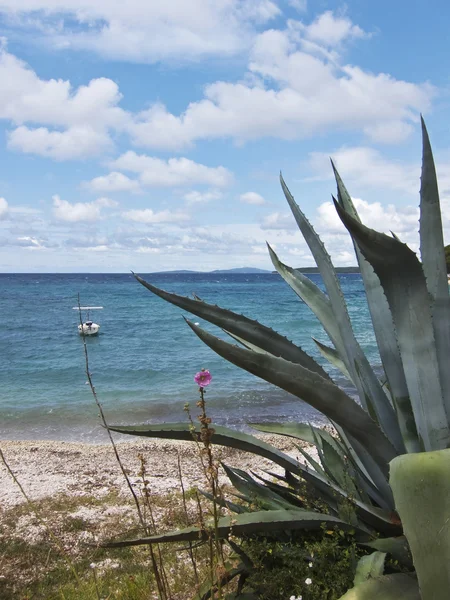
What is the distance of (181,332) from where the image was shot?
93.1 feet

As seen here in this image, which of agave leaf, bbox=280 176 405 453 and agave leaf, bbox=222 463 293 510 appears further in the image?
agave leaf, bbox=222 463 293 510

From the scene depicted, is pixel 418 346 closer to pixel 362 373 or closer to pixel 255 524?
pixel 362 373

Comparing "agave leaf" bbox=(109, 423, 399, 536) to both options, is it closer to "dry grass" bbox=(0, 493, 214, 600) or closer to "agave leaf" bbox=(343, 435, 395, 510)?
"agave leaf" bbox=(343, 435, 395, 510)

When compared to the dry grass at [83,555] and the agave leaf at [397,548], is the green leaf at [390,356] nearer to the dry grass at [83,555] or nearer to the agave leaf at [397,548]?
the agave leaf at [397,548]

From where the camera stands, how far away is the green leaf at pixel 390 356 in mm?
1936

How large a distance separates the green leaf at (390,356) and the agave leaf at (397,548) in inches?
12.2

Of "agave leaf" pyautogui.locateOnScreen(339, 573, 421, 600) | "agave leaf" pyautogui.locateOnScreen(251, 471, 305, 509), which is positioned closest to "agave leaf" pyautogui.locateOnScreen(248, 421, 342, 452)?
"agave leaf" pyautogui.locateOnScreen(251, 471, 305, 509)

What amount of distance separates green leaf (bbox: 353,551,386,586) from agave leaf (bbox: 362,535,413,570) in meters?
0.09

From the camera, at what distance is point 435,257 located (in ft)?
6.86

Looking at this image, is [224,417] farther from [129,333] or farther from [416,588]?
[129,333]

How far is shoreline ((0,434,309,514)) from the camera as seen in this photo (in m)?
5.88

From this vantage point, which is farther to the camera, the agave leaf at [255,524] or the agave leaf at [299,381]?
the agave leaf at [255,524]

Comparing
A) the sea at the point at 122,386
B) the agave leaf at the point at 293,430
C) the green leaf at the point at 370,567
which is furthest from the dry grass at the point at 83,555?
the sea at the point at 122,386

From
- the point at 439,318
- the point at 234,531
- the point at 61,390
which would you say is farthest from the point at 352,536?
the point at 61,390
